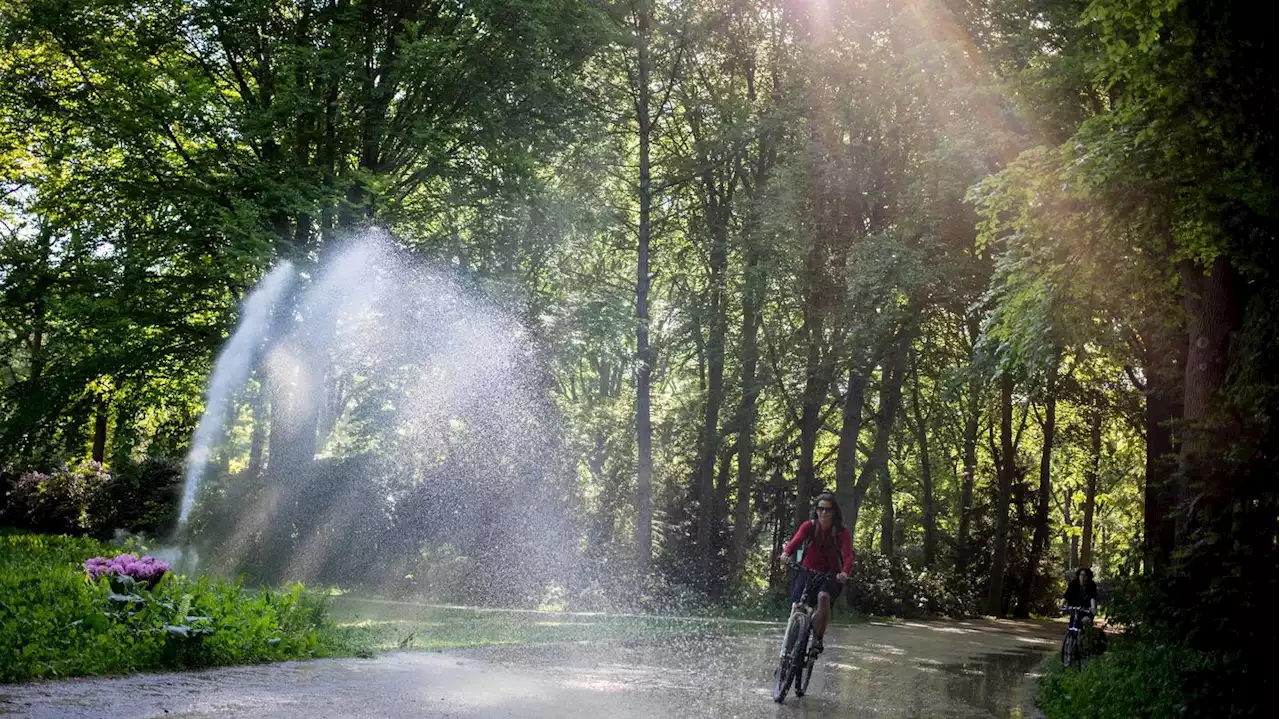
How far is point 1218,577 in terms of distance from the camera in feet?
28.8

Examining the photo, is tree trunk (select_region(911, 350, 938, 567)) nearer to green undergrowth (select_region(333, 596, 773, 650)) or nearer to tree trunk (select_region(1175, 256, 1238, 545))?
green undergrowth (select_region(333, 596, 773, 650))

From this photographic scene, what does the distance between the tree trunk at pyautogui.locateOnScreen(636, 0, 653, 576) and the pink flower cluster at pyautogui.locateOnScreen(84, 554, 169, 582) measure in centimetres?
1806

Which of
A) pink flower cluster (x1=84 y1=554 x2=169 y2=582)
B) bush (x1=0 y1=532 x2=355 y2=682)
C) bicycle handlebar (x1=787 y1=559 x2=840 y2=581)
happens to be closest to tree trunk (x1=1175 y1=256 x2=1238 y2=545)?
bicycle handlebar (x1=787 y1=559 x2=840 y2=581)

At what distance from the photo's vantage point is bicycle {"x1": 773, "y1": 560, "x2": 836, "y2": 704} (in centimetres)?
1131

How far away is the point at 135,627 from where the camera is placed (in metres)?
9.59

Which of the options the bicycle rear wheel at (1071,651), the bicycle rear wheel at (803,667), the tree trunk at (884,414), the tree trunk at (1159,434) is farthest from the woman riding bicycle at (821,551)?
the tree trunk at (884,414)

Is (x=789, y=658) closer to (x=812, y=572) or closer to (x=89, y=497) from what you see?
(x=812, y=572)

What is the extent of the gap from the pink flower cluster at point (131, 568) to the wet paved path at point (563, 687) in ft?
4.27

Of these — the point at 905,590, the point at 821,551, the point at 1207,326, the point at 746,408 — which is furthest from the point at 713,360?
the point at 821,551

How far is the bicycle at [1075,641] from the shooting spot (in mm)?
17812

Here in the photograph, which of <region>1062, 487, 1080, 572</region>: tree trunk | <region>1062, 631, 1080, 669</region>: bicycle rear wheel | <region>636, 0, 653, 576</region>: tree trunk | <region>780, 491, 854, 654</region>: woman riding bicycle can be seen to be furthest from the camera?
<region>1062, 487, 1080, 572</region>: tree trunk

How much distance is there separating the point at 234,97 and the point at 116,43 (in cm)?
251

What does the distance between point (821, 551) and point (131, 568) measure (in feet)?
21.6

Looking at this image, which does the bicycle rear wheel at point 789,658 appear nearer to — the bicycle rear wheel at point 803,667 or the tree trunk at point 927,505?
the bicycle rear wheel at point 803,667
